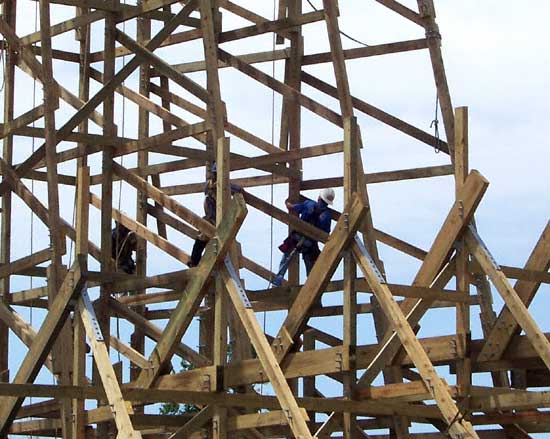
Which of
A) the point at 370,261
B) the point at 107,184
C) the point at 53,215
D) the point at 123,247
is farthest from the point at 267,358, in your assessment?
the point at 123,247

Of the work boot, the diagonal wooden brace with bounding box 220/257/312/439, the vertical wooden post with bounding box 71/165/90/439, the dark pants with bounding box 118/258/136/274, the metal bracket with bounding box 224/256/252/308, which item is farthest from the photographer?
the dark pants with bounding box 118/258/136/274

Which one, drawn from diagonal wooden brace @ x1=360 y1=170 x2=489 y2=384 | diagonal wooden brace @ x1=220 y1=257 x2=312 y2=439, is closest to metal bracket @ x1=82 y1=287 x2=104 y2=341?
diagonal wooden brace @ x1=220 y1=257 x2=312 y2=439

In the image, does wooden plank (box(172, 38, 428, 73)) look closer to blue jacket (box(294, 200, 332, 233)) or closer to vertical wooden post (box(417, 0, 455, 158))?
vertical wooden post (box(417, 0, 455, 158))

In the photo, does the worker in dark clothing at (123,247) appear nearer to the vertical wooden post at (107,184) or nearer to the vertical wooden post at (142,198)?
the vertical wooden post at (142,198)

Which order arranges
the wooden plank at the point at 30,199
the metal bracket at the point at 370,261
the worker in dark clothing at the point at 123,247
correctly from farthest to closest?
the worker in dark clothing at the point at 123,247 < the wooden plank at the point at 30,199 < the metal bracket at the point at 370,261

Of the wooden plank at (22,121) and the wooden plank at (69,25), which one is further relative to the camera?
the wooden plank at (69,25)

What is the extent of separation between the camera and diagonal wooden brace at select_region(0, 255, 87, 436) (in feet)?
65.8

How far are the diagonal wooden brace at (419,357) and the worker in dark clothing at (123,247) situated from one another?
479 centimetres

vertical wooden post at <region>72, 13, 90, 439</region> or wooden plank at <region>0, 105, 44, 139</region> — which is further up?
wooden plank at <region>0, 105, 44, 139</region>

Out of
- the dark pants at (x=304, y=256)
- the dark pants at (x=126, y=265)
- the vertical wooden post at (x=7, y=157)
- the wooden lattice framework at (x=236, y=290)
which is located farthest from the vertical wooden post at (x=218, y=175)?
the dark pants at (x=126, y=265)

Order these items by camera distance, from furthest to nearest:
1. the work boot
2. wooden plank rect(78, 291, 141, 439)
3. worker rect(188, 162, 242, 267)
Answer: the work boot → worker rect(188, 162, 242, 267) → wooden plank rect(78, 291, 141, 439)

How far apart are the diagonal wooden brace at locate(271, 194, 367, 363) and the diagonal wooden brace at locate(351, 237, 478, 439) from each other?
1.18ft

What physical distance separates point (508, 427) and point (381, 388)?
2.46m

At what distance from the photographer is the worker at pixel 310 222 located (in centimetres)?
2377
